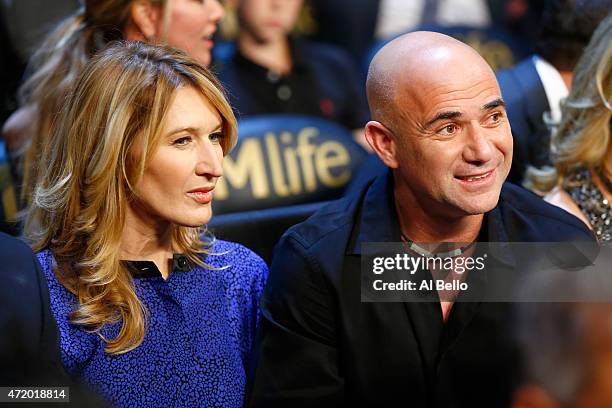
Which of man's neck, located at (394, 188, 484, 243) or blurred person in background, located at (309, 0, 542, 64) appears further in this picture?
blurred person in background, located at (309, 0, 542, 64)

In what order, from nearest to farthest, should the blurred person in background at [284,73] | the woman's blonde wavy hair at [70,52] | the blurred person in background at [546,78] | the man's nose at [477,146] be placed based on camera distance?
the man's nose at [477,146] < the woman's blonde wavy hair at [70,52] < the blurred person in background at [546,78] < the blurred person in background at [284,73]

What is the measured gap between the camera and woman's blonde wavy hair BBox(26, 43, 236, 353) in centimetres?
158

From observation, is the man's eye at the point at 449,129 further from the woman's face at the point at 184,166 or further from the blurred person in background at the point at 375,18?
the blurred person in background at the point at 375,18

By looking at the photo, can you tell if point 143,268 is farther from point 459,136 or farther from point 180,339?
point 459,136

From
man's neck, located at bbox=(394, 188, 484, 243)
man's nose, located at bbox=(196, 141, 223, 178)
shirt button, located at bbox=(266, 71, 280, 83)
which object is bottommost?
shirt button, located at bbox=(266, 71, 280, 83)

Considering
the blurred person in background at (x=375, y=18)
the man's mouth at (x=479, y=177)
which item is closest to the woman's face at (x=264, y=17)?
the blurred person in background at (x=375, y=18)

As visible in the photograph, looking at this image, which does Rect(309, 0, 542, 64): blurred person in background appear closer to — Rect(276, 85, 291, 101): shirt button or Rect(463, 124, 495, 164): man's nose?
Rect(276, 85, 291, 101): shirt button

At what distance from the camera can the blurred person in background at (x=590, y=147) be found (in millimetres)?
1968

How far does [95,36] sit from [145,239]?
26.7 inches

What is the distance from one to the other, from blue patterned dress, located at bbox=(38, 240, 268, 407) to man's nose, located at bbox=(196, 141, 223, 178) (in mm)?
194

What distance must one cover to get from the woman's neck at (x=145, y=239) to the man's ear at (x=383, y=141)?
401mm

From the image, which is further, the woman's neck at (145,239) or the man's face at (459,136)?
the woman's neck at (145,239)

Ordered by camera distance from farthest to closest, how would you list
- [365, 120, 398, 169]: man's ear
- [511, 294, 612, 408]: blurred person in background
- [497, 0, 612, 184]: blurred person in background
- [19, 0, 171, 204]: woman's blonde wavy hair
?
[497, 0, 612, 184]: blurred person in background → [19, 0, 171, 204]: woman's blonde wavy hair → [365, 120, 398, 169]: man's ear → [511, 294, 612, 408]: blurred person in background

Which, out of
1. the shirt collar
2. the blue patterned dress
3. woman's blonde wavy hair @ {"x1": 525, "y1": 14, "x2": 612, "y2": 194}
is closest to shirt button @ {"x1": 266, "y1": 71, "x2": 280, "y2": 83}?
woman's blonde wavy hair @ {"x1": 525, "y1": 14, "x2": 612, "y2": 194}
